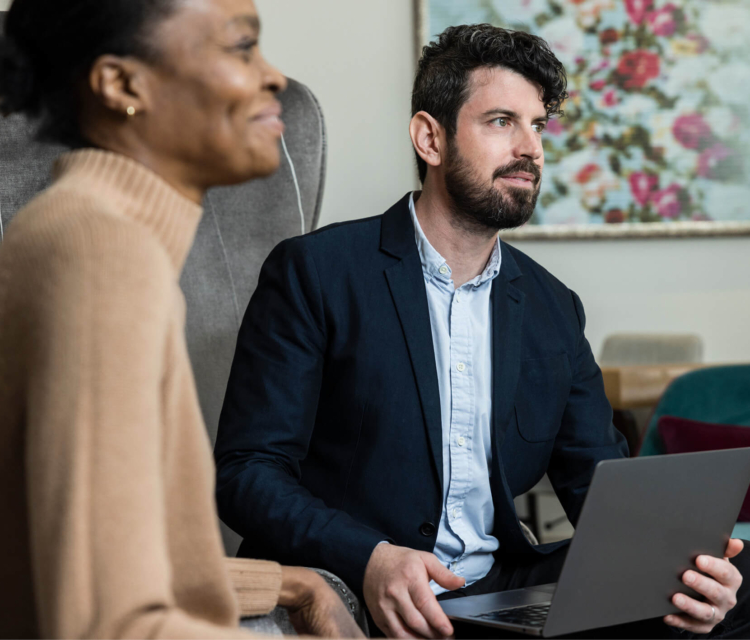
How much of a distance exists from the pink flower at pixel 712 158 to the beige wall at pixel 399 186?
0.76 feet

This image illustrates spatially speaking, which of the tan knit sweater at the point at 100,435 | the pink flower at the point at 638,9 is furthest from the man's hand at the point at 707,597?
the pink flower at the point at 638,9

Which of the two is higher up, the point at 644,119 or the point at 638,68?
the point at 638,68

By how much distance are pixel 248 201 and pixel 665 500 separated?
945 millimetres

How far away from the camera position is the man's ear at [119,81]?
0.67 metres

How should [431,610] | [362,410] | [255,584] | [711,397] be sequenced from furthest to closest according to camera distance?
[711,397]
[362,410]
[431,610]
[255,584]

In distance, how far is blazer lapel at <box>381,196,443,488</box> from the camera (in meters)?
1.33

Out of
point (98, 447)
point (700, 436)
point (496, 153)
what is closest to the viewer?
point (98, 447)

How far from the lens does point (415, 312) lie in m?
1.39

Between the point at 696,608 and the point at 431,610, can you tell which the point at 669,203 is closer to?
the point at 696,608

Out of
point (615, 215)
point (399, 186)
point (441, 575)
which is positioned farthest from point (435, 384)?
point (615, 215)

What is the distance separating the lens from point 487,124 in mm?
1585

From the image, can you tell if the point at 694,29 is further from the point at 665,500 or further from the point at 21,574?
the point at 21,574

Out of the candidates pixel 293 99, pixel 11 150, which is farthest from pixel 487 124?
pixel 11 150

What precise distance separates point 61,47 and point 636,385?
6.37ft
